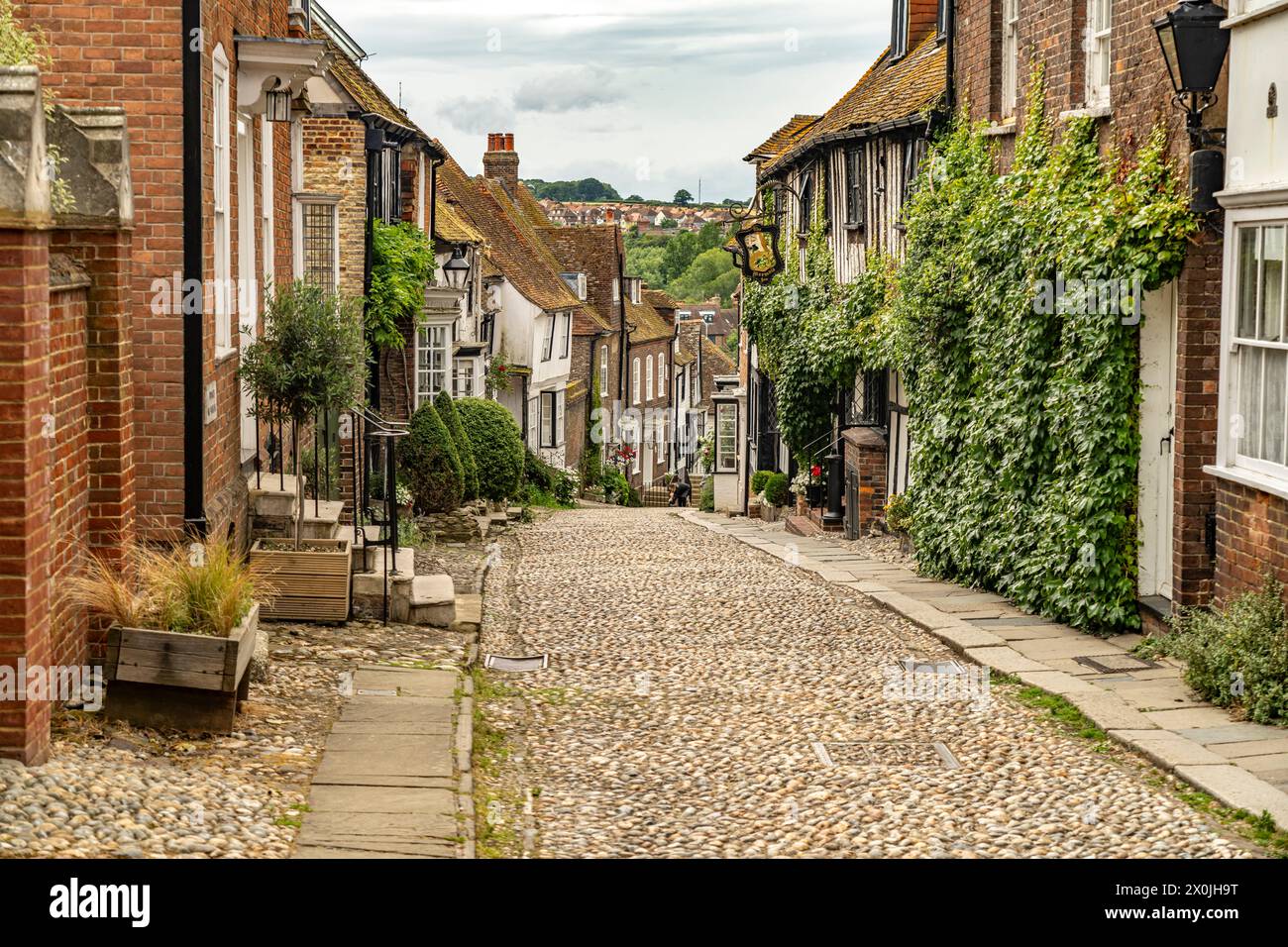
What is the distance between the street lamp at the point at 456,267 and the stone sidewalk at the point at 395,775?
55.9 ft

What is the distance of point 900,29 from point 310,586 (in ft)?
53.4

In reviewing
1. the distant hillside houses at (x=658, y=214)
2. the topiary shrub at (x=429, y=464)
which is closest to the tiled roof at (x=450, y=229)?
the topiary shrub at (x=429, y=464)

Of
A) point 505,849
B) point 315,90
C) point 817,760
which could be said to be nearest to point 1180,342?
point 817,760

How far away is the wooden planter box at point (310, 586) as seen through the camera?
1097 cm

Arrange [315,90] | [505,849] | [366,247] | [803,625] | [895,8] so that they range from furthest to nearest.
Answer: [895,8] → [366,247] → [315,90] → [803,625] → [505,849]

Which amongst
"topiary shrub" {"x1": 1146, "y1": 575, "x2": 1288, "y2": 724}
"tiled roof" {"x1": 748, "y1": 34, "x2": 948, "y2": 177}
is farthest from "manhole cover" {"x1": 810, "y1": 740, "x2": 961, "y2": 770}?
"tiled roof" {"x1": 748, "y1": 34, "x2": 948, "y2": 177}

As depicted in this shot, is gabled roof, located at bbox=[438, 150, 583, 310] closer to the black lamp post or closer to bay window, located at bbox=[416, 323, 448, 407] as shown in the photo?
bay window, located at bbox=[416, 323, 448, 407]

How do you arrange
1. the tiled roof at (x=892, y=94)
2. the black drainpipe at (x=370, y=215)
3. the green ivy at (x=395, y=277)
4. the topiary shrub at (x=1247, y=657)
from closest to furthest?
1. the topiary shrub at (x=1247, y=657)
2. the tiled roof at (x=892, y=94)
3. the black drainpipe at (x=370, y=215)
4. the green ivy at (x=395, y=277)

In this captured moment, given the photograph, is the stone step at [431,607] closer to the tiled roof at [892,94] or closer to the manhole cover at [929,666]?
the manhole cover at [929,666]

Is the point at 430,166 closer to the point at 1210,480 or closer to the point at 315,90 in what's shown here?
the point at 315,90

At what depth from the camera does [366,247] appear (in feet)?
66.8

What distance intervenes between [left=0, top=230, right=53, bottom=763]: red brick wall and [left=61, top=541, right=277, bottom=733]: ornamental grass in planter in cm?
95

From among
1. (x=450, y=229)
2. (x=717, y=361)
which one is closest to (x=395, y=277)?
(x=450, y=229)

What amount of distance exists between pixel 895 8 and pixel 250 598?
1861 centimetres
